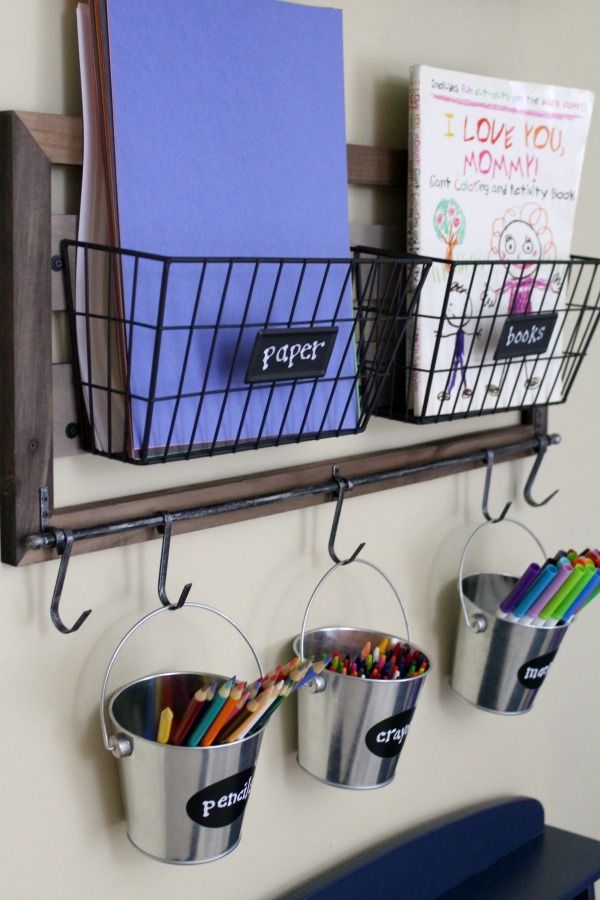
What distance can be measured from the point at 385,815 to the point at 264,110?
2.57ft

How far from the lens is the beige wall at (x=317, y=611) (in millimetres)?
879

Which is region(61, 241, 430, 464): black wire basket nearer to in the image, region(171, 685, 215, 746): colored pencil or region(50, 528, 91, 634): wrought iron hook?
region(50, 528, 91, 634): wrought iron hook

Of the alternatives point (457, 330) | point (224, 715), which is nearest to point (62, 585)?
point (224, 715)

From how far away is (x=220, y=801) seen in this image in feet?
2.91

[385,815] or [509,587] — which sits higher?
[509,587]

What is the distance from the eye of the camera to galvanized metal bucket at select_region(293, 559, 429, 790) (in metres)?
1.02

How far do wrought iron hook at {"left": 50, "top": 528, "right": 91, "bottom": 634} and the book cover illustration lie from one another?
15.3 inches

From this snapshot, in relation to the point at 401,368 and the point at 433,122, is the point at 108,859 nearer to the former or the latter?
the point at 401,368

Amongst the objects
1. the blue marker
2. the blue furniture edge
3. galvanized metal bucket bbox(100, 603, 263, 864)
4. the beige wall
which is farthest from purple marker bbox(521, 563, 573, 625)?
galvanized metal bucket bbox(100, 603, 263, 864)

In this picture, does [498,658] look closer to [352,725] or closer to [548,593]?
[548,593]

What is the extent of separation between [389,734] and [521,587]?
0.24 meters

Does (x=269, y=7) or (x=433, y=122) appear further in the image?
(x=433, y=122)

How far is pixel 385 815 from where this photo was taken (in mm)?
1258

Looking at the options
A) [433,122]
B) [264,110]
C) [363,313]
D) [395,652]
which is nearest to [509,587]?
[395,652]
